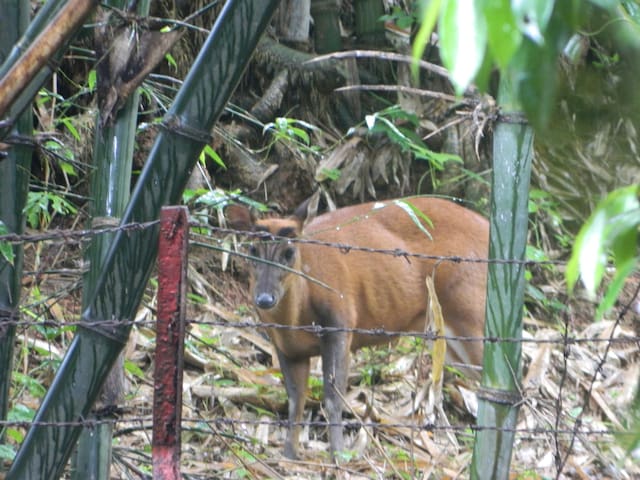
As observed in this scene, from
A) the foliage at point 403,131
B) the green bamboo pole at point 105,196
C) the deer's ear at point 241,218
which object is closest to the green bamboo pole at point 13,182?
the green bamboo pole at point 105,196

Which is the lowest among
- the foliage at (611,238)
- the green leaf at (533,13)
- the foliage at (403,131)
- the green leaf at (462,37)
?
the foliage at (611,238)

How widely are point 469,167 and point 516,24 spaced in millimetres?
7979

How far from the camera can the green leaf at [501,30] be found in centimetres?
81

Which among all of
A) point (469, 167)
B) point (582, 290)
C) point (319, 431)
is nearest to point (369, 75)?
point (469, 167)

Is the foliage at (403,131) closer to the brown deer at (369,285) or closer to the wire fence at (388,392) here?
the brown deer at (369,285)

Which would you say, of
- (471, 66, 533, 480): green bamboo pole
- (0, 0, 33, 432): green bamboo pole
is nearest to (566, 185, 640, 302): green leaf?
(471, 66, 533, 480): green bamboo pole

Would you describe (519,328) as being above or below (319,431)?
above

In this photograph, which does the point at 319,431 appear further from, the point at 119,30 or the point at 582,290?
the point at 119,30

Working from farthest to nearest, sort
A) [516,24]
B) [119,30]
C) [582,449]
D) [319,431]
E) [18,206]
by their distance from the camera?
[319,431] → [582,449] → [18,206] → [119,30] → [516,24]

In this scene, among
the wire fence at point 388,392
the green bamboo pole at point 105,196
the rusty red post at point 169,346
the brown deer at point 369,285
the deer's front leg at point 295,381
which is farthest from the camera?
the brown deer at point 369,285

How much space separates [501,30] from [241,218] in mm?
5517

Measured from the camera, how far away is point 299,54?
859 cm

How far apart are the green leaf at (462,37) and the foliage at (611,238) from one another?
0.18 meters

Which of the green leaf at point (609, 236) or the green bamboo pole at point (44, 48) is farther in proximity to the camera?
the green bamboo pole at point (44, 48)
